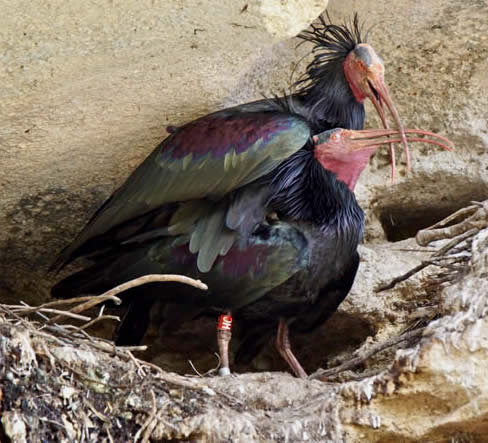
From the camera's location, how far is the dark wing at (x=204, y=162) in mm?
4082

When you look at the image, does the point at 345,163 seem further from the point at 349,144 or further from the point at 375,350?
the point at 375,350

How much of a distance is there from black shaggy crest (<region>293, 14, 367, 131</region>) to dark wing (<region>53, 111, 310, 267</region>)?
215mm

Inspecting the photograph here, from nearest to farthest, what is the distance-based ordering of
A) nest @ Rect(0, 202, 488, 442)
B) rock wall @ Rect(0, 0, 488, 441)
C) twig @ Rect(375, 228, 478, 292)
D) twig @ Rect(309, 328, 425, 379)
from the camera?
nest @ Rect(0, 202, 488, 442) < rock wall @ Rect(0, 0, 488, 441) < twig @ Rect(309, 328, 425, 379) < twig @ Rect(375, 228, 478, 292)

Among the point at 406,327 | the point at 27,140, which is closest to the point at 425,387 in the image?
the point at 406,327

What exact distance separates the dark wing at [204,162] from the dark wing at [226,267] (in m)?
0.13

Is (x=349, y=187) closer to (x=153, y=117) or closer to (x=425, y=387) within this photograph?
(x=153, y=117)

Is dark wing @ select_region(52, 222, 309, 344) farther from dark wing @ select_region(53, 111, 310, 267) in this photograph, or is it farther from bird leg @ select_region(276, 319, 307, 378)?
bird leg @ select_region(276, 319, 307, 378)

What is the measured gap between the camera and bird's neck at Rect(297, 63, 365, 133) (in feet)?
14.4

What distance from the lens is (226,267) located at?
4074 millimetres

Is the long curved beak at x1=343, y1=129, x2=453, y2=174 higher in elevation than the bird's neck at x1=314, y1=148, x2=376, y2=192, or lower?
higher

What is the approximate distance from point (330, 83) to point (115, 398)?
1.63 meters

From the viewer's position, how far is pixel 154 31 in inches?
151

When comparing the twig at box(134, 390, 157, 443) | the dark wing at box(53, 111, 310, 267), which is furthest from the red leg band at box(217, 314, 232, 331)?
the twig at box(134, 390, 157, 443)

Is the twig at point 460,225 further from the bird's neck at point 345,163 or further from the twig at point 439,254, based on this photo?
the bird's neck at point 345,163
